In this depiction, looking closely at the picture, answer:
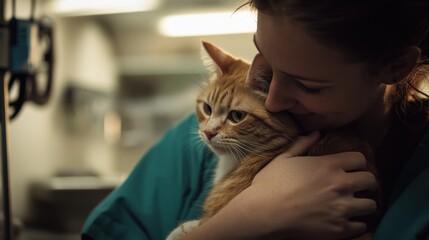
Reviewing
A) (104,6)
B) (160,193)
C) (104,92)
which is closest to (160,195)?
(160,193)

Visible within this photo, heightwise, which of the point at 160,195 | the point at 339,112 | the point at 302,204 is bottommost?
the point at 160,195

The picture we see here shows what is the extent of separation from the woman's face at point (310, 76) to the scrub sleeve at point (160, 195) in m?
0.30

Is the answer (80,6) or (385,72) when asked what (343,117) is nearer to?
(385,72)

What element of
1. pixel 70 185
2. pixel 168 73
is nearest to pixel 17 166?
pixel 70 185

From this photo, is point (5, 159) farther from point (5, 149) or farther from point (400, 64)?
point (400, 64)

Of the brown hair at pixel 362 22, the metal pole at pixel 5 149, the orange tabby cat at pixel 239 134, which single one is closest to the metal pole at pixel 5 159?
the metal pole at pixel 5 149

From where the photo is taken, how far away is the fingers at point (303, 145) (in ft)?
2.73

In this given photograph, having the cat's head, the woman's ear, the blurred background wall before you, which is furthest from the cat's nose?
the blurred background wall

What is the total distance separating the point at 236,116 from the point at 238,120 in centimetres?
1

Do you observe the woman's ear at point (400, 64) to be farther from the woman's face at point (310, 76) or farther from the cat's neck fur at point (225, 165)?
the cat's neck fur at point (225, 165)

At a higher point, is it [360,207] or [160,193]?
[360,207]

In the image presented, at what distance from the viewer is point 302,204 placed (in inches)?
29.0

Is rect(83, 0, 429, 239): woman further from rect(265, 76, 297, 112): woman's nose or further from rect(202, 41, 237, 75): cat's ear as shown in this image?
rect(202, 41, 237, 75): cat's ear

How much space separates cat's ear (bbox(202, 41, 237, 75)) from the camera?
100 centimetres
